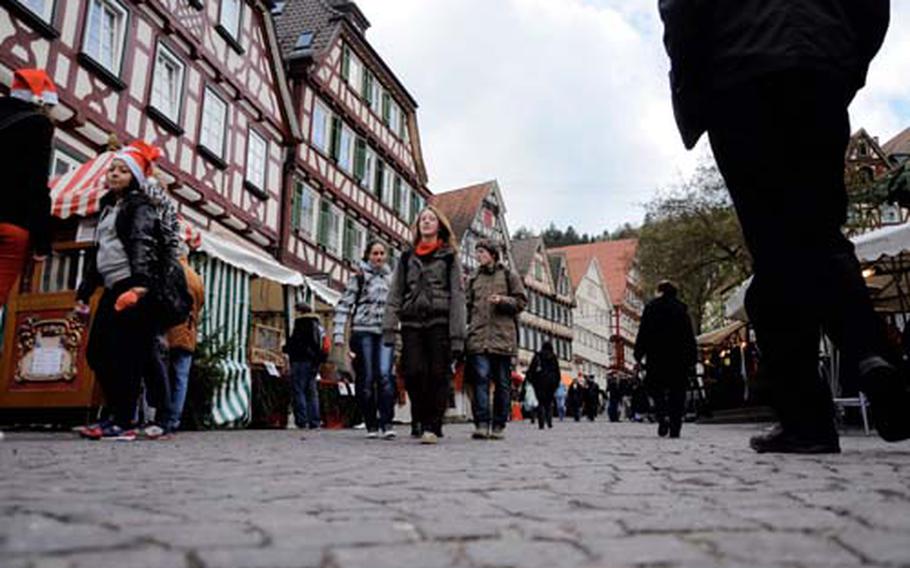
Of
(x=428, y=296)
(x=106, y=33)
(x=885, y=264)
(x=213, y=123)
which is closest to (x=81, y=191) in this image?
(x=428, y=296)

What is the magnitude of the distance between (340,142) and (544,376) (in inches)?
436

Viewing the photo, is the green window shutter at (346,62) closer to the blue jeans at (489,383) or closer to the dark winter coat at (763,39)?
the blue jeans at (489,383)

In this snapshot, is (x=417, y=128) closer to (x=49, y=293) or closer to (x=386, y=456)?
(x=49, y=293)

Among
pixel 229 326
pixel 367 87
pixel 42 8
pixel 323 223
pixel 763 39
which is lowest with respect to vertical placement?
pixel 229 326

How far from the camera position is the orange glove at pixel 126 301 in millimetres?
5625

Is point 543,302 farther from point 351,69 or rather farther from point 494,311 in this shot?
point 494,311

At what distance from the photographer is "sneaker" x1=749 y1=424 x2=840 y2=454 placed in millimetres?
3762

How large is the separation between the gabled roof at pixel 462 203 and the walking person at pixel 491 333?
3568cm

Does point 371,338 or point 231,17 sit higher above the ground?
point 231,17

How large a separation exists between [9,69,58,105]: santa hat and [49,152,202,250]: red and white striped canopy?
2.63 m

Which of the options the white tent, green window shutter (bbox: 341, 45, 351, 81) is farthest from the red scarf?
green window shutter (bbox: 341, 45, 351, 81)

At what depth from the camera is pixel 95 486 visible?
2795mm

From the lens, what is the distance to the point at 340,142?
2453cm

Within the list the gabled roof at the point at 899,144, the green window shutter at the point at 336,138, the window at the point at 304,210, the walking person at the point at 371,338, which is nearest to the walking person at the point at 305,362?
the walking person at the point at 371,338
